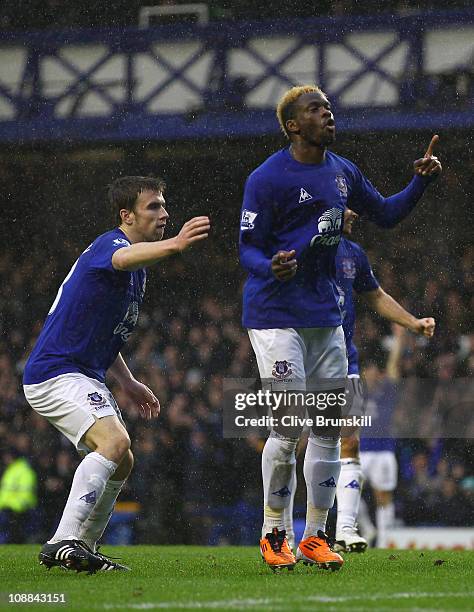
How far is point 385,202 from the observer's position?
6484 millimetres

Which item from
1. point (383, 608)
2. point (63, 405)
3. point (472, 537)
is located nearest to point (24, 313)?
point (472, 537)

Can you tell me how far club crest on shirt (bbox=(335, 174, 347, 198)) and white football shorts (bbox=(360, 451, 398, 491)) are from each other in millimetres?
5527

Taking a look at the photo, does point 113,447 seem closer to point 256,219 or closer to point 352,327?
point 256,219

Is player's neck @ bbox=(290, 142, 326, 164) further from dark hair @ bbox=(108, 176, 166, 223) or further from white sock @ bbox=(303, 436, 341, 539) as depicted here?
white sock @ bbox=(303, 436, 341, 539)

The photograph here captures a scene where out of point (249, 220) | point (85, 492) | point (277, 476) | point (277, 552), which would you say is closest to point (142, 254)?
point (249, 220)

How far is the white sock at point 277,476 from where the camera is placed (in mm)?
6055

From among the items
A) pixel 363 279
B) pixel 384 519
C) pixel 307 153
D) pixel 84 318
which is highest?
pixel 307 153

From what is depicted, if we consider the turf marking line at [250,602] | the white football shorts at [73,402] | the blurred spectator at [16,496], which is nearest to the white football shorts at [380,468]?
the blurred spectator at [16,496]

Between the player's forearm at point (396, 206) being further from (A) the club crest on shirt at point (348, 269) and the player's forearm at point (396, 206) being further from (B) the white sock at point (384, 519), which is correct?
(B) the white sock at point (384, 519)

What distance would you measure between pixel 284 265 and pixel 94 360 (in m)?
1.14

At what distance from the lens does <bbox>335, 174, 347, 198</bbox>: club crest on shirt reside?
6129 millimetres

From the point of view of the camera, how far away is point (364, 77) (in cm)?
1363

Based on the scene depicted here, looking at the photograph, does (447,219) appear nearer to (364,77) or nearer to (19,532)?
(364,77)

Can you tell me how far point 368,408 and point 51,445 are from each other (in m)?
3.53
